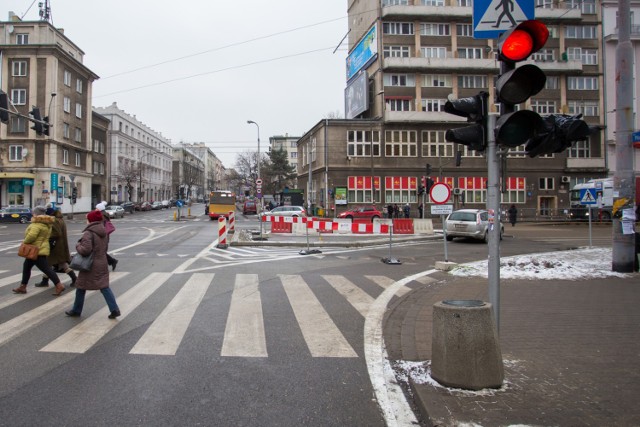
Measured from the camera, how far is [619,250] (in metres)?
11.1

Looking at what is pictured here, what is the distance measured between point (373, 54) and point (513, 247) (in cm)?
3224

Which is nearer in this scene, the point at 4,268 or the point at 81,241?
the point at 81,241

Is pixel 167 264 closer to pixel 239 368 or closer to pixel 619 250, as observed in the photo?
pixel 239 368

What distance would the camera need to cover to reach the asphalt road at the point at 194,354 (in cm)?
370

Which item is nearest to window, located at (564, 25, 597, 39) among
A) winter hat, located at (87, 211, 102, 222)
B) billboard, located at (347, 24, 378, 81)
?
billboard, located at (347, 24, 378, 81)

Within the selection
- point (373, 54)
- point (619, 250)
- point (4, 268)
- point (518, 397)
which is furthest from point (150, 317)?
point (373, 54)

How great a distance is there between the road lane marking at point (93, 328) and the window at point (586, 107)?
50907 mm

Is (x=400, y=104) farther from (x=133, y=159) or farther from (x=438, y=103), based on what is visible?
(x=133, y=159)

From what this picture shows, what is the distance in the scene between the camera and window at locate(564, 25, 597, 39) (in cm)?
4738

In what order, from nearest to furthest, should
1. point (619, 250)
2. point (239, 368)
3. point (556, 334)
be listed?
1. point (239, 368)
2. point (556, 334)
3. point (619, 250)

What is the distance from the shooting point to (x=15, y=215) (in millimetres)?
36094

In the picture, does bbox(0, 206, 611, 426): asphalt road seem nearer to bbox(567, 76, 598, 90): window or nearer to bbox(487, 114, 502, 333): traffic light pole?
bbox(487, 114, 502, 333): traffic light pole

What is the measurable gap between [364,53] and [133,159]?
159 ft

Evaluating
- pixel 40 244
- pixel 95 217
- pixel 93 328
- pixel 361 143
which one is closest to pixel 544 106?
pixel 361 143
